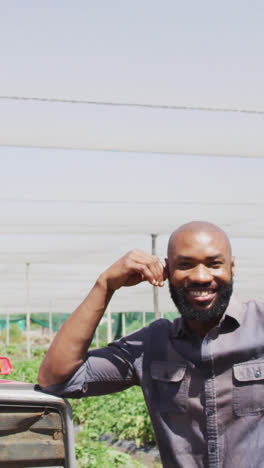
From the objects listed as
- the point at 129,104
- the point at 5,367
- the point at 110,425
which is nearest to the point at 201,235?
the point at 5,367

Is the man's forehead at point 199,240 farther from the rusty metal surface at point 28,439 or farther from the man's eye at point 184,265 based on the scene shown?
the rusty metal surface at point 28,439

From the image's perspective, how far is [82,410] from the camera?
267 inches

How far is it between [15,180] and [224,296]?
5.34 metres

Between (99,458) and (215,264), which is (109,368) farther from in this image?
(99,458)

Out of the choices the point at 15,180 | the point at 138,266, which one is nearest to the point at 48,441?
the point at 138,266

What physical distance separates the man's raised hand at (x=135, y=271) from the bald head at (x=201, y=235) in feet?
0.16

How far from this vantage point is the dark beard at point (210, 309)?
1493 millimetres

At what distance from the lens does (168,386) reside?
1.54 meters

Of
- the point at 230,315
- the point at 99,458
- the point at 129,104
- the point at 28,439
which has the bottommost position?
the point at 99,458

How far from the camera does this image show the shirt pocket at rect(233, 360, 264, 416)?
1462mm

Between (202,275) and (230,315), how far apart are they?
0.13m

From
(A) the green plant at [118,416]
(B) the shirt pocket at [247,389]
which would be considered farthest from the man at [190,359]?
(A) the green plant at [118,416]

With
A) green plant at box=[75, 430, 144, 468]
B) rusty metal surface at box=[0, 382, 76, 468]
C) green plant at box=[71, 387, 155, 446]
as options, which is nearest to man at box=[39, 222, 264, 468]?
rusty metal surface at box=[0, 382, 76, 468]

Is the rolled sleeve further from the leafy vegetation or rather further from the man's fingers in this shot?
the leafy vegetation
